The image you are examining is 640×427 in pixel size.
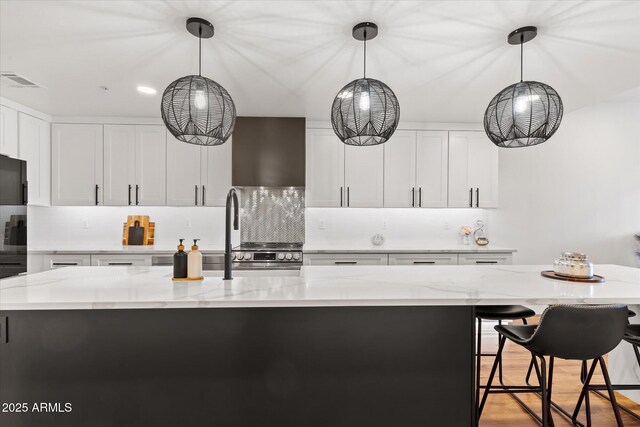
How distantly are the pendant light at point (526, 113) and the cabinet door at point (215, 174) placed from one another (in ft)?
9.68

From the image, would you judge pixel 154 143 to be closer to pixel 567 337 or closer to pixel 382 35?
pixel 382 35

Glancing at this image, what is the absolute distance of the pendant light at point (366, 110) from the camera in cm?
191

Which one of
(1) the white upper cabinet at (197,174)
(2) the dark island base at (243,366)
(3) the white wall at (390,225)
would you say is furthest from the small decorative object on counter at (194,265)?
(3) the white wall at (390,225)

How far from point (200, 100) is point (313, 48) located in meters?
0.98

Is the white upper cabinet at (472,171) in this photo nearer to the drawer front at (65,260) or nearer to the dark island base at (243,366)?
the dark island base at (243,366)

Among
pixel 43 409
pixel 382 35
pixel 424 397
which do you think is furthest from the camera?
pixel 382 35

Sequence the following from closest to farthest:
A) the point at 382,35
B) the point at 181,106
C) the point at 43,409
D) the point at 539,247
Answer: the point at 43,409
the point at 181,106
the point at 382,35
the point at 539,247

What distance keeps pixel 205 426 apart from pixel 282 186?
2766 mm

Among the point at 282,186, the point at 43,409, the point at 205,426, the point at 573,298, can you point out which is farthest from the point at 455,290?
the point at 282,186

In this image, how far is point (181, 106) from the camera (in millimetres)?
1872

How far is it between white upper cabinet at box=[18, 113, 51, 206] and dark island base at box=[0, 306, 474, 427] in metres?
2.92

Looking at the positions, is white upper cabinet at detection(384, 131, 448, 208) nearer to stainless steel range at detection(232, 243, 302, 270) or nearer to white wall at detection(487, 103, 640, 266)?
white wall at detection(487, 103, 640, 266)

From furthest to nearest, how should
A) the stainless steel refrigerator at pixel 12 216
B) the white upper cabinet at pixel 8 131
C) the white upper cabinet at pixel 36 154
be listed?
the white upper cabinet at pixel 36 154 < the white upper cabinet at pixel 8 131 < the stainless steel refrigerator at pixel 12 216

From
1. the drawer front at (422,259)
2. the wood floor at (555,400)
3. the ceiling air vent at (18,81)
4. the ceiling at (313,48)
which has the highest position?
the ceiling at (313,48)
